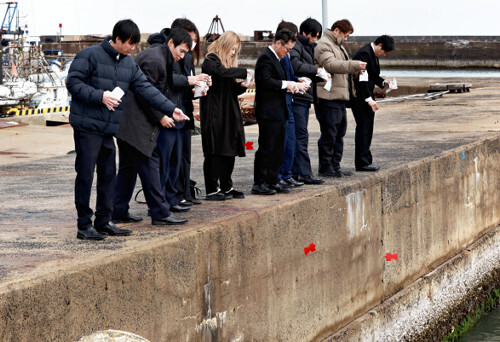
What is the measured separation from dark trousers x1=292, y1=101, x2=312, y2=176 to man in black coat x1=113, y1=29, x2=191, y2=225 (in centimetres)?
168

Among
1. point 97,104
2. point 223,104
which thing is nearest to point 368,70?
point 223,104

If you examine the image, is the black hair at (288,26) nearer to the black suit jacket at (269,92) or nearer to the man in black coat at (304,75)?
the man in black coat at (304,75)

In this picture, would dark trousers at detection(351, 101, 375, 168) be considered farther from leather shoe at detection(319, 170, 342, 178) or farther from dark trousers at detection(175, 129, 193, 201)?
dark trousers at detection(175, 129, 193, 201)

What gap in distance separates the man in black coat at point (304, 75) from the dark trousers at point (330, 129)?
9.5 inches

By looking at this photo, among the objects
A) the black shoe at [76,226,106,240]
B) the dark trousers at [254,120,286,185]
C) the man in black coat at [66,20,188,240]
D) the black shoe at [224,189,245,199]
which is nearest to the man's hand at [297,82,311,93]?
the dark trousers at [254,120,286,185]

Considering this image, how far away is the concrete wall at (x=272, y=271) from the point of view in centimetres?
479

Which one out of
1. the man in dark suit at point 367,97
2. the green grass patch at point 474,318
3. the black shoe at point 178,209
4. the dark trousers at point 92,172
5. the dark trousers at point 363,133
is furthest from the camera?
the green grass patch at point 474,318

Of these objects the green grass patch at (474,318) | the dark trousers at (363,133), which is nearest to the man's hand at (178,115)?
the dark trousers at (363,133)

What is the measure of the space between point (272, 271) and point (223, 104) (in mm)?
1452

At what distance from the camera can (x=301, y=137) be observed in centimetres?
820

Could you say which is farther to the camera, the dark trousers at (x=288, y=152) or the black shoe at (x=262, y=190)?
the dark trousers at (x=288, y=152)

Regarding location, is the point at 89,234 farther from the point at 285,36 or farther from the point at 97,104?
the point at 285,36

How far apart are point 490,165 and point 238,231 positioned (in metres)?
6.58

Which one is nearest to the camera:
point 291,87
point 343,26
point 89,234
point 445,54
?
point 89,234
